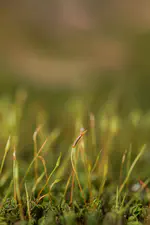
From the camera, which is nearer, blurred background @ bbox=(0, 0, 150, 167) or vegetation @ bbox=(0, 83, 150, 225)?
vegetation @ bbox=(0, 83, 150, 225)

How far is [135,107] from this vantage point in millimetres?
1349

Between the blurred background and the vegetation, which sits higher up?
the blurred background

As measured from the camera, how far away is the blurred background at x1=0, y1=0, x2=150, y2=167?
59.1 inches

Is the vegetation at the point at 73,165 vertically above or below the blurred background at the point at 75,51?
below

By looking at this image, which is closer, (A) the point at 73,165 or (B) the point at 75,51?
(A) the point at 73,165

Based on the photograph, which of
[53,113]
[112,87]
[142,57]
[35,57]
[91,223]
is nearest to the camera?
[91,223]

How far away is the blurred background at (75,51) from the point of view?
4.93ft

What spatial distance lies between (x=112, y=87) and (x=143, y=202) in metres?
0.93

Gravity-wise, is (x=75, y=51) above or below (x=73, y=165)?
above

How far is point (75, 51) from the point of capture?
69.7 inches

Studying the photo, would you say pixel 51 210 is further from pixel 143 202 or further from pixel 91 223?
pixel 143 202

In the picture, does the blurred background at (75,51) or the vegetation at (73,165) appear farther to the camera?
the blurred background at (75,51)

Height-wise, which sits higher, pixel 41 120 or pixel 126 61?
pixel 126 61

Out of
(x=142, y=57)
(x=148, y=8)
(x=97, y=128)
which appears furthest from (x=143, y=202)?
(x=148, y=8)
